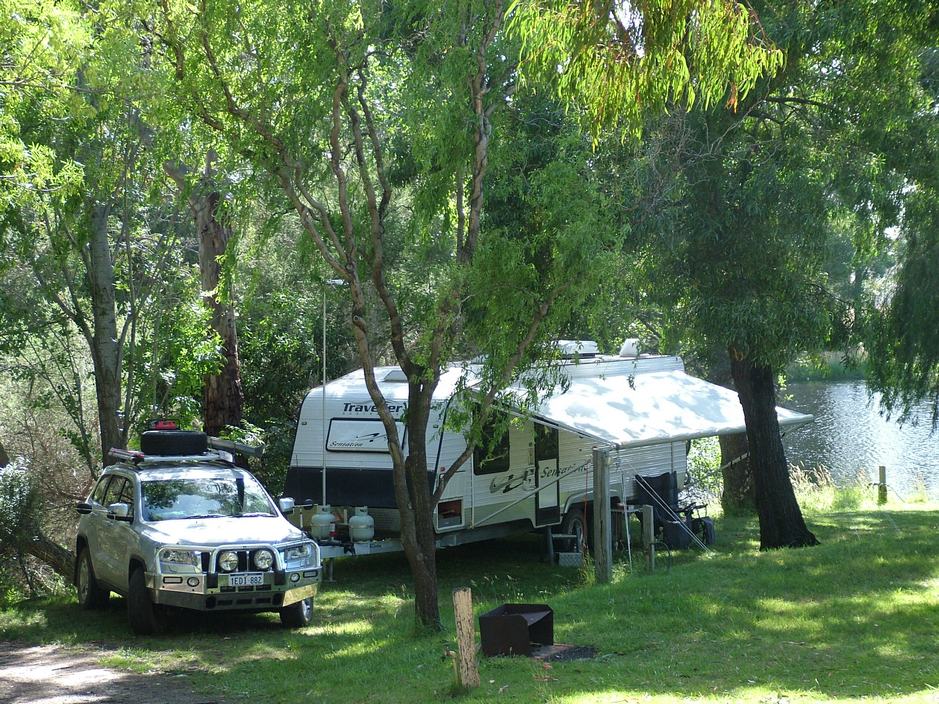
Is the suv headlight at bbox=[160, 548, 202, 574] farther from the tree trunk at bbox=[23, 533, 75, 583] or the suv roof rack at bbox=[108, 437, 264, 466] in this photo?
the tree trunk at bbox=[23, 533, 75, 583]

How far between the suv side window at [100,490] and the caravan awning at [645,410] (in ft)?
16.2

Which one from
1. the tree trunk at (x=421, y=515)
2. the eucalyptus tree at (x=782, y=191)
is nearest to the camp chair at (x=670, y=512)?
the eucalyptus tree at (x=782, y=191)

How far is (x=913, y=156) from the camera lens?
1263 cm

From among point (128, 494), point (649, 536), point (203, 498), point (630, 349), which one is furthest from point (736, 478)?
point (128, 494)

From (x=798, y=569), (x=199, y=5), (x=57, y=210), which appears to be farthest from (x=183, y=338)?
(x=798, y=569)

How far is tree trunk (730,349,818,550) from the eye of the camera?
15.3m

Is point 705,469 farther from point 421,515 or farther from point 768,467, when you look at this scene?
point 421,515

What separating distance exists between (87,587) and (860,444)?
26.7m

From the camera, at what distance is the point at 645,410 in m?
15.3

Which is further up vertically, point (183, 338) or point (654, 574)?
point (183, 338)

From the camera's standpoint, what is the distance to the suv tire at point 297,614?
1117 centimetres

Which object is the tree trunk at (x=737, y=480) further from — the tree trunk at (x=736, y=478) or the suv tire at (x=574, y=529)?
the suv tire at (x=574, y=529)

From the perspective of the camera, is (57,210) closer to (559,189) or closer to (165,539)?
(165,539)

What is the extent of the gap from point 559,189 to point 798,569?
18.1ft
